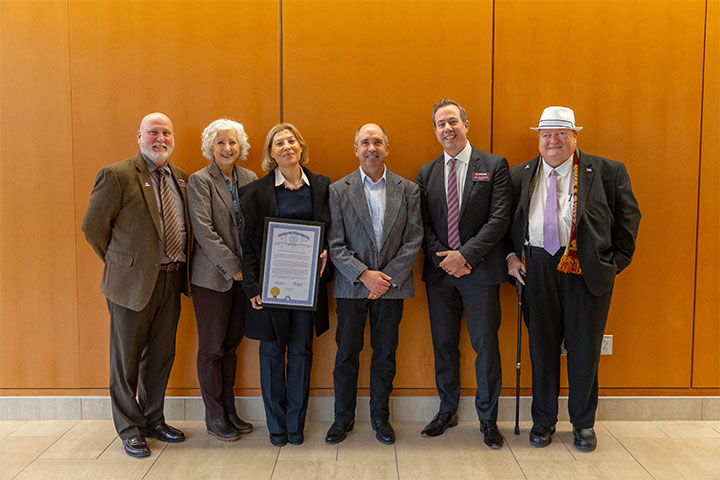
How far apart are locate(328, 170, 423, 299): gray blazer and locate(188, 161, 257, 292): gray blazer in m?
0.62

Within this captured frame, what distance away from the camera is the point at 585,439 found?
331 centimetres

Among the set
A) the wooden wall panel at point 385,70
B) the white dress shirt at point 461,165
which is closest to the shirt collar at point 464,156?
the white dress shirt at point 461,165

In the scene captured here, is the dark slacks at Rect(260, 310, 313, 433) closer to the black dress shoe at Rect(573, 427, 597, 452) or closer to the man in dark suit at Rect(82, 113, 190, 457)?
the man in dark suit at Rect(82, 113, 190, 457)

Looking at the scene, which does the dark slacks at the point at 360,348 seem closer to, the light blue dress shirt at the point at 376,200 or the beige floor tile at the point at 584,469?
the light blue dress shirt at the point at 376,200


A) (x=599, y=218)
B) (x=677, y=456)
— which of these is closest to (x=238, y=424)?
(x=599, y=218)

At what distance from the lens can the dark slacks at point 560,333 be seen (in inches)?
128

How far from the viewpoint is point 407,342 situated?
3.79 metres

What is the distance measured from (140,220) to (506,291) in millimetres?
2421

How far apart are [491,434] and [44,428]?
2.97 metres

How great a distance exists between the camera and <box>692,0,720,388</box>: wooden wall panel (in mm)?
3641

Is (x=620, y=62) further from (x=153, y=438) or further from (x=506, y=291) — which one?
(x=153, y=438)

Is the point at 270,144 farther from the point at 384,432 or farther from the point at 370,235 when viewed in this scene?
the point at 384,432

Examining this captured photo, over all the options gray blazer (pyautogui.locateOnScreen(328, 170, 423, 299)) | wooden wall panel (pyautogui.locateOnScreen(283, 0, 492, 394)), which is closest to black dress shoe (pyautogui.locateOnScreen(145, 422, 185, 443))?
gray blazer (pyautogui.locateOnScreen(328, 170, 423, 299))

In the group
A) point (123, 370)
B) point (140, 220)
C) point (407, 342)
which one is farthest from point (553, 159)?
point (123, 370)
